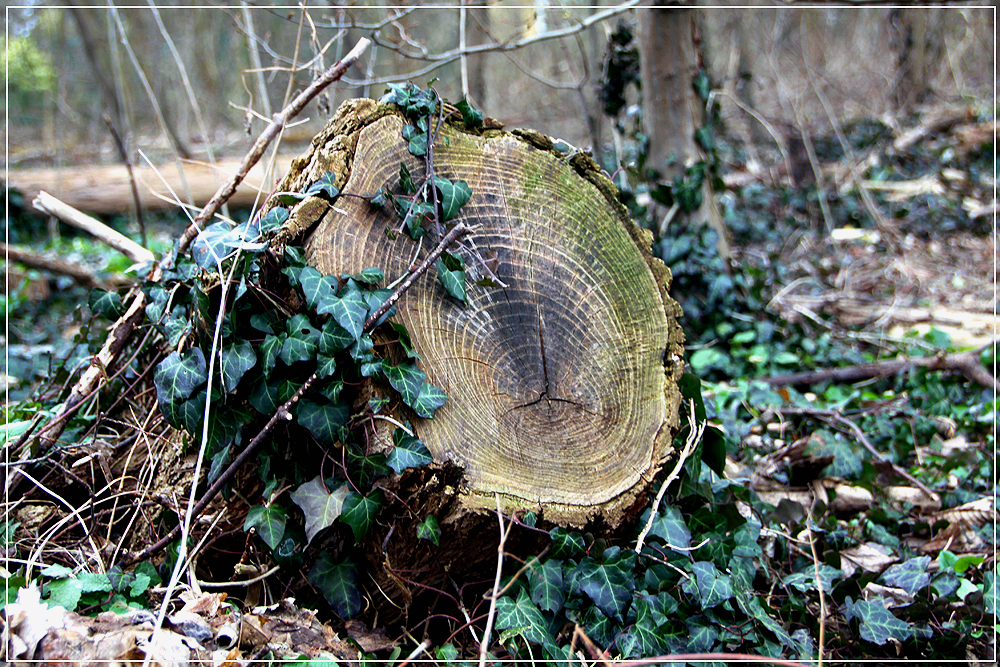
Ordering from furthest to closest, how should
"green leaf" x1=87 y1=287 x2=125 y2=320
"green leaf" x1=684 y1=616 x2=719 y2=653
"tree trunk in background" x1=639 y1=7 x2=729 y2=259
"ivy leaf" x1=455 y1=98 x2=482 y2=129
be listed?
"tree trunk in background" x1=639 y1=7 x2=729 y2=259
"green leaf" x1=87 y1=287 x2=125 y2=320
"ivy leaf" x1=455 y1=98 x2=482 y2=129
"green leaf" x1=684 y1=616 x2=719 y2=653

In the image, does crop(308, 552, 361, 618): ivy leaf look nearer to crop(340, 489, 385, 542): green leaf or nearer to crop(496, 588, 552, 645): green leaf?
crop(340, 489, 385, 542): green leaf

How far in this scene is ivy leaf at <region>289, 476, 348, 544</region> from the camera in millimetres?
1510

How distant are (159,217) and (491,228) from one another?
295 inches

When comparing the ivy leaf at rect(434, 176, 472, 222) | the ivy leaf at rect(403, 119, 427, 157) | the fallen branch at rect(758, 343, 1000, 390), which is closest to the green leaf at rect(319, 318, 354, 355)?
the ivy leaf at rect(434, 176, 472, 222)

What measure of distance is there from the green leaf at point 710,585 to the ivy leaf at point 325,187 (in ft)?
4.66

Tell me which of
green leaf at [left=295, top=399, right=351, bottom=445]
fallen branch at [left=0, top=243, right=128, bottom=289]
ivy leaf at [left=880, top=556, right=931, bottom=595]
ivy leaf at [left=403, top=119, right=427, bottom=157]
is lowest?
ivy leaf at [left=880, top=556, right=931, bottom=595]

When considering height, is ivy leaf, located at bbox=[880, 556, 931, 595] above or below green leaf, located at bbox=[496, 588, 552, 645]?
below

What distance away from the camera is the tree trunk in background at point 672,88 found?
416 centimetres

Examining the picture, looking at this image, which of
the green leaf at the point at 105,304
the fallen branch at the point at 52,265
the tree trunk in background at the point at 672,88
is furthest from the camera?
the tree trunk in background at the point at 672,88

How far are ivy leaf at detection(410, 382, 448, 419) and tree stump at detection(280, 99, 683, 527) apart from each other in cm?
4

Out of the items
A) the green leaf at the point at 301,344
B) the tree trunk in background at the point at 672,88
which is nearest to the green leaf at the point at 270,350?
the green leaf at the point at 301,344

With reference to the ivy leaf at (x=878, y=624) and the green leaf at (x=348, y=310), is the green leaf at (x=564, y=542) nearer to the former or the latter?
the green leaf at (x=348, y=310)

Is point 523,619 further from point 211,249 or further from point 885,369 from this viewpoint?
point 885,369

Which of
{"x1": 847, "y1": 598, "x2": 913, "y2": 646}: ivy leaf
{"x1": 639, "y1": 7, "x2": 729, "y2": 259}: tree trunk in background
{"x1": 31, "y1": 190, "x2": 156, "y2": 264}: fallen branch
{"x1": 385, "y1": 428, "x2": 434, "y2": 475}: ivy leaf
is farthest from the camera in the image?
{"x1": 639, "y1": 7, "x2": 729, "y2": 259}: tree trunk in background
